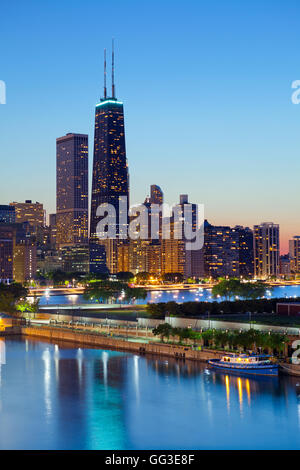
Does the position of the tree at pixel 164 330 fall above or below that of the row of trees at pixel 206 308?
below

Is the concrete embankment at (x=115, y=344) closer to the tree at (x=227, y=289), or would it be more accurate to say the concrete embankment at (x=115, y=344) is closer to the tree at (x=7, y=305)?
the tree at (x=7, y=305)

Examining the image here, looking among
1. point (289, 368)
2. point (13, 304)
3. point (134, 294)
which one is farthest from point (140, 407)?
point (134, 294)

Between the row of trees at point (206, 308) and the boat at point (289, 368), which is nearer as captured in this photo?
the boat at point (289, 368)

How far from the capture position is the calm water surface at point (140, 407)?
33969mm

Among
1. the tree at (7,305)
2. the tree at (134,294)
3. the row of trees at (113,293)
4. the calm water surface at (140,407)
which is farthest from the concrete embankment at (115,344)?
the row of trees at (113,293)

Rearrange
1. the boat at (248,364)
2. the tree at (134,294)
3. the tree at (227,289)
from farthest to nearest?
the tree at (227,289), the tree at (134,294), the boat at (248,364)

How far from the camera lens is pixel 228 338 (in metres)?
53.3

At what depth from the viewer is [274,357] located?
49.5 meters

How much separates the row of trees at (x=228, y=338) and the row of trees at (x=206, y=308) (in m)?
5.97

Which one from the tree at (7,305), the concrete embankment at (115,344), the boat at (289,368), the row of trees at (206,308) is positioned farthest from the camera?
the tree at (7,305)

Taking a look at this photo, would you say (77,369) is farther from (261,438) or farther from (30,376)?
(261,438)
